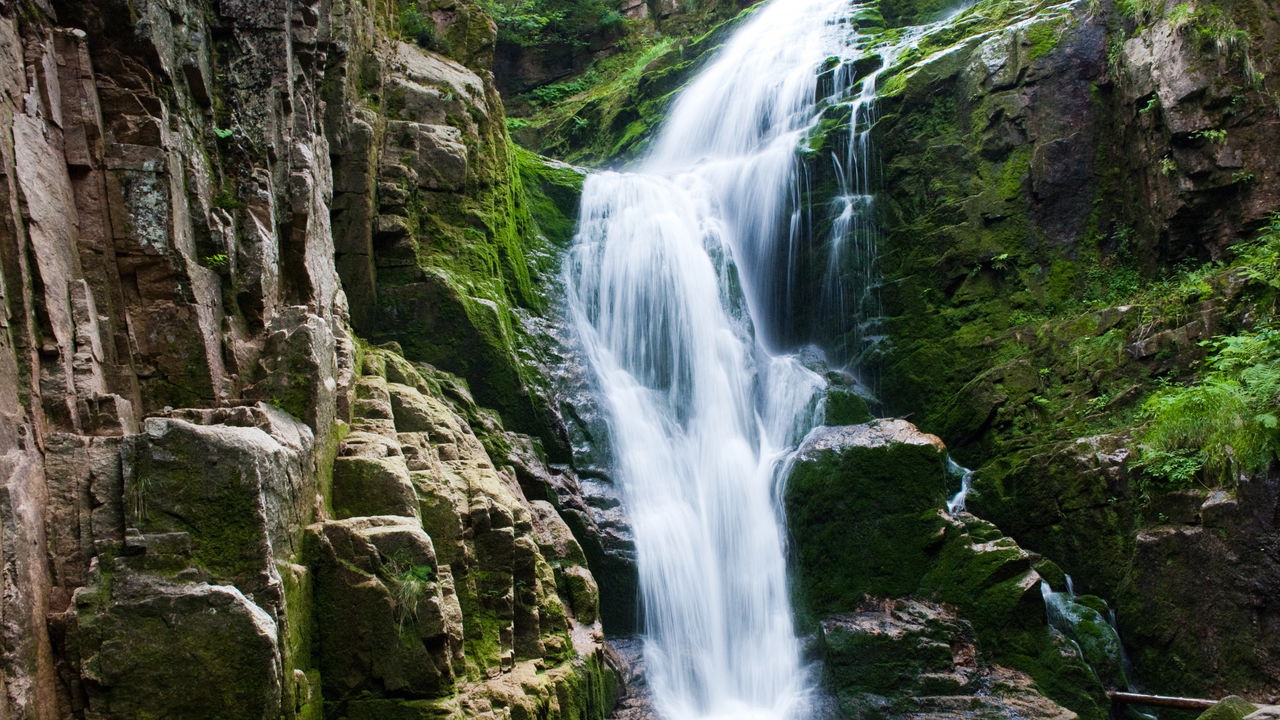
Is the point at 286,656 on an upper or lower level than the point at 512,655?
upper

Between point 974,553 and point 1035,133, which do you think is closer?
point 974,553

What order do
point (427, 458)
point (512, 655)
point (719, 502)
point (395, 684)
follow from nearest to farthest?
point (395, 684) → point (512, 655) → point (427, 458) → point (719, 502)

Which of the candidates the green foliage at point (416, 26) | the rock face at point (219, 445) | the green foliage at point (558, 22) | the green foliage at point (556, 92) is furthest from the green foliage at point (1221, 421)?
the green foliage at point (558, 22)

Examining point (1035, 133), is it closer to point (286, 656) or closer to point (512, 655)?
point (512, 655)

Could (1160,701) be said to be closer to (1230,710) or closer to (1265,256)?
(1230,710)

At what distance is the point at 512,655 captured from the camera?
6.71 metres

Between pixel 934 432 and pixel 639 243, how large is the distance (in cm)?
554

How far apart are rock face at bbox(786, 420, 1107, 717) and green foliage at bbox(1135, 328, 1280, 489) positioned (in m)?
1.91

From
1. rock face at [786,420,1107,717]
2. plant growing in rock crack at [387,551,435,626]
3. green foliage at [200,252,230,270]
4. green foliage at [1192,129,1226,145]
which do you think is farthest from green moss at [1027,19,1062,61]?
plant growing in rock crack at [387,551,435,626]

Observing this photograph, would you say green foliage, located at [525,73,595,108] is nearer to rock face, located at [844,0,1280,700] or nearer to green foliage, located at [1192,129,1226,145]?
rock face, located at [844,0,1280,700]

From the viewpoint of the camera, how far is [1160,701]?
8.89 meters

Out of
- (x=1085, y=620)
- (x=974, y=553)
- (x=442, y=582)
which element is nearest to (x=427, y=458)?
(x=442, y=582)

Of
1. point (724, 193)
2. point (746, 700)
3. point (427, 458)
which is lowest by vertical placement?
point (746, 700)

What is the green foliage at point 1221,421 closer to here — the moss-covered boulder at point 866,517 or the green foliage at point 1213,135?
the moss-covered boulder at point 866,517
